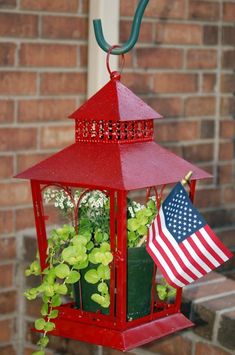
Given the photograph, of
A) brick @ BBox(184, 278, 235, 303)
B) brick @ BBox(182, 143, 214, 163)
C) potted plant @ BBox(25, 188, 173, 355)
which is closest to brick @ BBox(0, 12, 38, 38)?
brick @ BBox(182, 143, 214, 163)

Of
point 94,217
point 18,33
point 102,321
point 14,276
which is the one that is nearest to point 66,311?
point 102,321

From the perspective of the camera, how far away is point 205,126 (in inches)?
129

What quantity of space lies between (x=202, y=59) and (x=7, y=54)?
86 cm

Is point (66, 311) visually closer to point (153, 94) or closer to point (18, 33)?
point (18, 33)

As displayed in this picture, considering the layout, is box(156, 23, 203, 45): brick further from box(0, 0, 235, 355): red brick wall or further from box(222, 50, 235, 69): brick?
box(222, 50, 235, 69): brick

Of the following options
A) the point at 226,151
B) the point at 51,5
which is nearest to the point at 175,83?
the point at 226,151

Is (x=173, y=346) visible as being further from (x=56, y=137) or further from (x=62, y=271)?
(x=56, y=137)

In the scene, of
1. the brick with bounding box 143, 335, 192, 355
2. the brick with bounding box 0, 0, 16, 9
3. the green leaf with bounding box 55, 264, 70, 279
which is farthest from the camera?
the brick with bounding box 0, 0, 16, 9

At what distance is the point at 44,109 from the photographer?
2.82 m

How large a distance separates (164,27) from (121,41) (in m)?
0.23

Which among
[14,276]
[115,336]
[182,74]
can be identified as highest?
[182,74]

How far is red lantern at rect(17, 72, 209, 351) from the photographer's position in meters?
1.77

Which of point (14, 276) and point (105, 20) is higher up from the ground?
point (105, 20)

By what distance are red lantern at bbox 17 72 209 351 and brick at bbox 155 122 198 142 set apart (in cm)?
118
